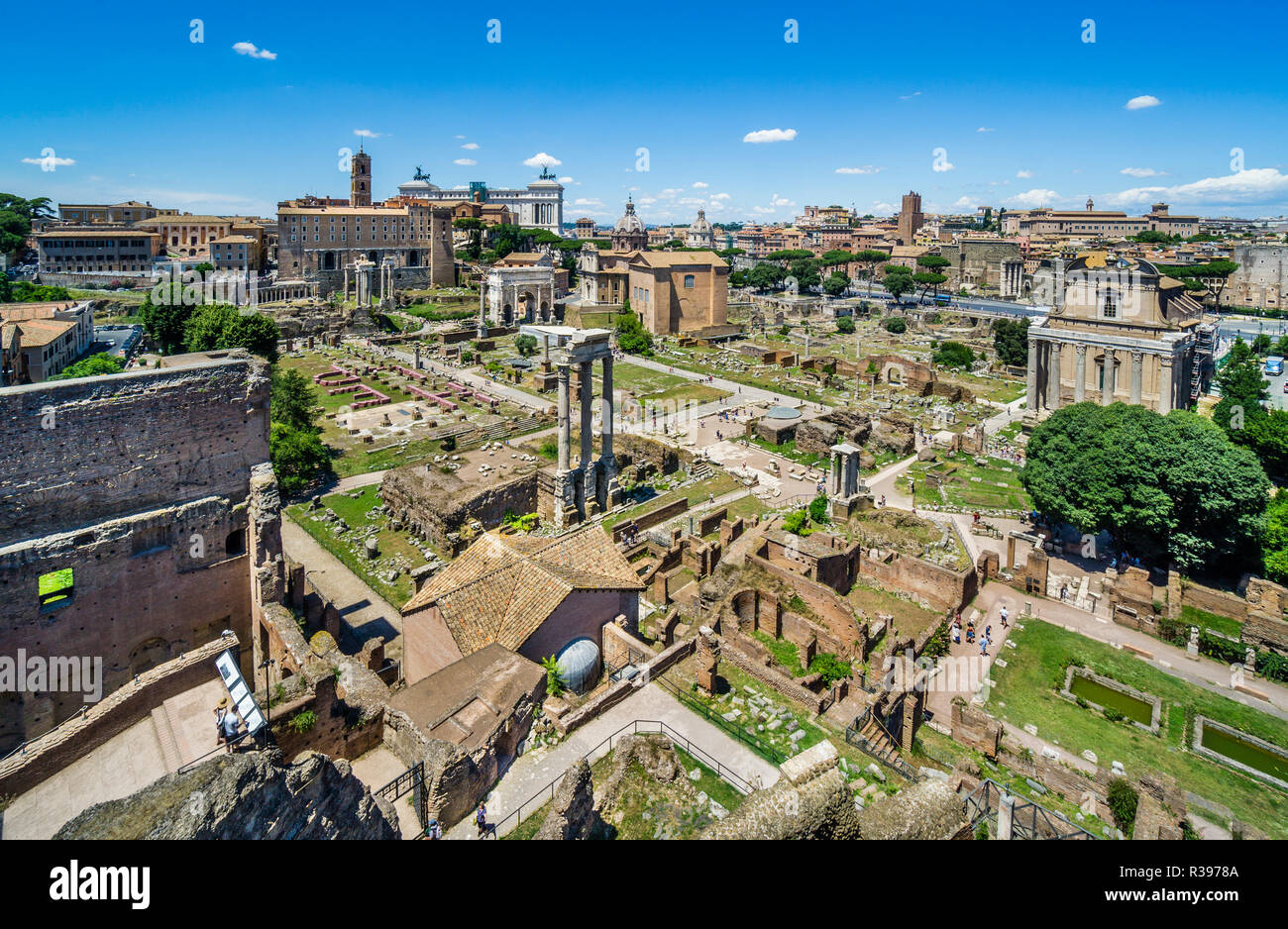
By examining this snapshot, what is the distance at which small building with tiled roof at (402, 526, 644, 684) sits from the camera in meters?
18.1

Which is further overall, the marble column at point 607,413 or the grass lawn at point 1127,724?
the marble column at point 607,413

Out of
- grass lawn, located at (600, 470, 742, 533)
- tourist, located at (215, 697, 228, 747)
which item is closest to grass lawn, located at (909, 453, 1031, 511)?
grass lawn, located at (600, 470, 742, 533)

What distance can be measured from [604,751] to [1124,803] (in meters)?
12.6

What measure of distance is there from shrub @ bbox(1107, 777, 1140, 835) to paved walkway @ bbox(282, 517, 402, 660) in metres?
19.9

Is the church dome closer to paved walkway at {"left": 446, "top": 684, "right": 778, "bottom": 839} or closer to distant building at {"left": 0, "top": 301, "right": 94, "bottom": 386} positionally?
distant building at {"left": 0, "top": 301, "right": 94, "bottom": 386}

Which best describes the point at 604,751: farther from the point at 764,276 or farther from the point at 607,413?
the point at 764,276

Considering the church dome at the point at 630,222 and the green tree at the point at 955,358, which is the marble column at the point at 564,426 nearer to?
the green tree at the point at 955,358

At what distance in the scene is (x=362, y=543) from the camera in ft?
105

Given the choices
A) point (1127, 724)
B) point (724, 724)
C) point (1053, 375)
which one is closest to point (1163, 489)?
point (1127, 724)

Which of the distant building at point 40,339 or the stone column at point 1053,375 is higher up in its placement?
the distant building at point 40,339

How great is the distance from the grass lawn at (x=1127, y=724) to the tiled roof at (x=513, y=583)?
12581 millimetres

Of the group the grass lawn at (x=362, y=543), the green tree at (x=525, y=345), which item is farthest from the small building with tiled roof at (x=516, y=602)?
the green tree at (x=525, y=345)

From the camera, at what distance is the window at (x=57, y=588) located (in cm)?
1700
